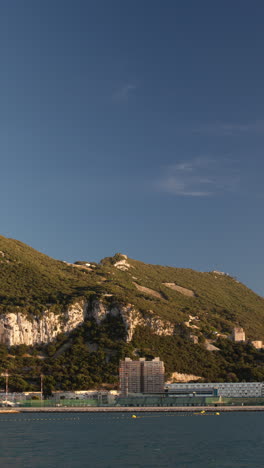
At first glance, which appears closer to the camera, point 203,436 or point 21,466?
point 21,466

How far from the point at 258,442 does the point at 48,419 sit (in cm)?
8046

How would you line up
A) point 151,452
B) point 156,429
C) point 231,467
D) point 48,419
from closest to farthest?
1. point 231,467
2. point 151,452
3. point 156,429
4. point 48,419

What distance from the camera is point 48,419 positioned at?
180 meters

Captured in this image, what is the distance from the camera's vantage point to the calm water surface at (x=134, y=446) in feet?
287

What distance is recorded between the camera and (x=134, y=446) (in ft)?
341

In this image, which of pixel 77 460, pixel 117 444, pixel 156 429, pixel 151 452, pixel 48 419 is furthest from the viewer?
pixel 48 419

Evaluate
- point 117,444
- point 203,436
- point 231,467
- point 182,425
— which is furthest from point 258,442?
point 182,425

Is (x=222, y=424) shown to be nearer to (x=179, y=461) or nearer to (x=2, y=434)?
(x=2, y=434)

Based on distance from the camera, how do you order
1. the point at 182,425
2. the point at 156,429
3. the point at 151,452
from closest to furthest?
the point at 151,452
the point at 156,429
the point at 182,425

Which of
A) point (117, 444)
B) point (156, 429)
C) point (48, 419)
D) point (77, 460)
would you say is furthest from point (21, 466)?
point (48, 419)

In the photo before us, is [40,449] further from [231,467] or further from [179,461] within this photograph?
[231,467]

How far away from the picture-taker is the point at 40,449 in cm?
10038

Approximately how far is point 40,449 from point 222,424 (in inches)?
2328

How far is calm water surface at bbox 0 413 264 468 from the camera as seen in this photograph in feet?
287
